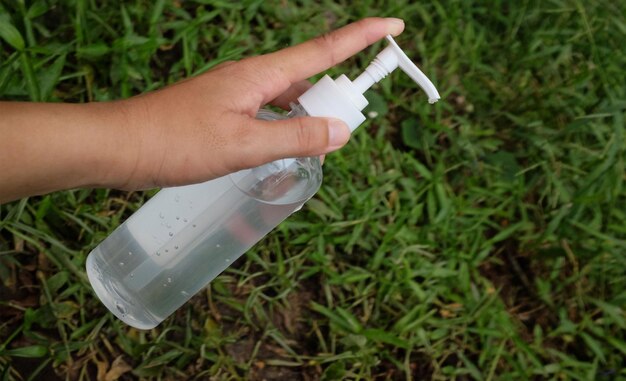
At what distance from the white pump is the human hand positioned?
0.12ft

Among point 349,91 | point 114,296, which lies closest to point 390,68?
point 349,91

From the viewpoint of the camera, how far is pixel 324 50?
1414mm

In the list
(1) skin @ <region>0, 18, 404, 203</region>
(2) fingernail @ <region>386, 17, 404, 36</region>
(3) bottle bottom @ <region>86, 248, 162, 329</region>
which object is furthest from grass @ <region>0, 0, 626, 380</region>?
(2) fingernail @ <region>386, 17, 404, 36</region>

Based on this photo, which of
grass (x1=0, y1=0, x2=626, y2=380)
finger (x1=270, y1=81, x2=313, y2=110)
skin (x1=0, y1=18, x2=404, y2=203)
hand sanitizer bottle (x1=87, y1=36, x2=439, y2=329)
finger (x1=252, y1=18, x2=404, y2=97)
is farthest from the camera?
grass (x1=0, y1=0, x2=626, y2=380)

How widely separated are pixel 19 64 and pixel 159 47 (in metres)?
0.42

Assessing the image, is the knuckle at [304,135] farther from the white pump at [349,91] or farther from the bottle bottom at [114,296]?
the bottle bottom at [114,296]

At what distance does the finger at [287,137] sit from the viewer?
124 cm

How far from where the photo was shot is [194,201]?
5.10 ft

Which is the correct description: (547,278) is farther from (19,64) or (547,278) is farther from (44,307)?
(19,64)

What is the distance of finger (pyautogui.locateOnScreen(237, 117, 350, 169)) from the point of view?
1236 millimetres

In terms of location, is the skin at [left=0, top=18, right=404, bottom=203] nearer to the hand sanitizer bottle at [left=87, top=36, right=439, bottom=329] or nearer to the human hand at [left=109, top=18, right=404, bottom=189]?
the human hand at [left=109, top=18, right=404, bottom=189]

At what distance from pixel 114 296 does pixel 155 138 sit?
58cm

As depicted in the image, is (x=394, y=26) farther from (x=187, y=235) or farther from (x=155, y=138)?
(x=187, y=235)

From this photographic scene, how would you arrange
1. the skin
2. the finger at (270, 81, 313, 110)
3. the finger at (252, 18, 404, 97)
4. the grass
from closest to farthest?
the skin
the finger at (252, 18, 404, 97)
the finger at (270, 81, 313, 110)
the grass
